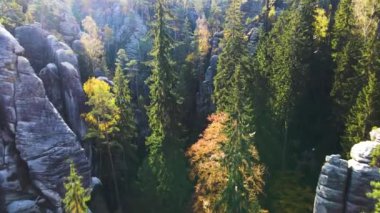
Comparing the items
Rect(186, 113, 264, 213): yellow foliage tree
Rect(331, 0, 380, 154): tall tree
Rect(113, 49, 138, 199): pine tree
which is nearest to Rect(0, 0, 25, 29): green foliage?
Rect(113, 49, 138, 199): pine tree

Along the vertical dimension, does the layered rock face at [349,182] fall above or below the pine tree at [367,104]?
below

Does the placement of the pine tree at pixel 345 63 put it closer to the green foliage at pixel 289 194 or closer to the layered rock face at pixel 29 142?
the green foliage at pixel 289 194

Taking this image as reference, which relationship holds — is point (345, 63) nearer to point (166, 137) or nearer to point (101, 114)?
point (166, 137)

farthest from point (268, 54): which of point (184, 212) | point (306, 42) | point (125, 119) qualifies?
point (184, 212)

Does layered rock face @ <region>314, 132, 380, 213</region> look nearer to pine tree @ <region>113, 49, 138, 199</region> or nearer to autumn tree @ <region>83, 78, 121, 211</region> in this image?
autumn tree @ <region>83, 78, 121, 211</region>

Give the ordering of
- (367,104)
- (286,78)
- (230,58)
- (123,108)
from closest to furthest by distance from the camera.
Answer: (367,104) < (286,78) < (230,58) < (123,108)

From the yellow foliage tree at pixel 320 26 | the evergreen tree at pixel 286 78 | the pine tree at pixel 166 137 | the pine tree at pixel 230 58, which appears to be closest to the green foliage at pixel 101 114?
the pine tree at pixel 166 137

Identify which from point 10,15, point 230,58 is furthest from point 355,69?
point 10,15
